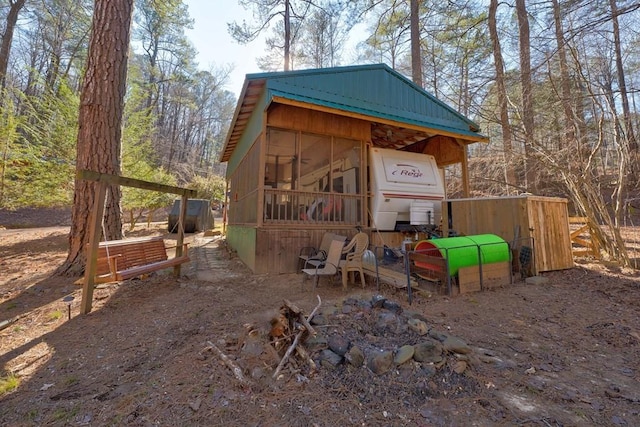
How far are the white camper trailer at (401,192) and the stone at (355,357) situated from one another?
4868mm

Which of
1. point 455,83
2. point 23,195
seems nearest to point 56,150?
point 23,195

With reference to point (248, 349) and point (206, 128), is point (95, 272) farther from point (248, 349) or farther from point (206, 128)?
point (206, 128)

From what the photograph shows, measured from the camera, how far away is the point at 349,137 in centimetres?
701

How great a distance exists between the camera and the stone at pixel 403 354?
2.20 m

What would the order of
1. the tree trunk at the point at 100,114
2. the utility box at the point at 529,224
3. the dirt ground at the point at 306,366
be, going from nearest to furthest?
the dirt ground at the point at 306,366 → the tree trunk at the point at 100,114 → the utility box at the point at 529,224

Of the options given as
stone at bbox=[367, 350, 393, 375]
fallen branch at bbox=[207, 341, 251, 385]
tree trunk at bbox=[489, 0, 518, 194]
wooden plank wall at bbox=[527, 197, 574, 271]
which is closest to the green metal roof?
tree trunk at bbox=[489, 0, 518, 194]

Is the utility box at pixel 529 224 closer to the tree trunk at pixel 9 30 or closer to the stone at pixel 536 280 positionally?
the stone at pixel 536 280

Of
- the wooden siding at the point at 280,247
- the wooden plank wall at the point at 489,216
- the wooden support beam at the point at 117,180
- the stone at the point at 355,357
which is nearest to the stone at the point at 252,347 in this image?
the stone at the point at 355,357

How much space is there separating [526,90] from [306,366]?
8.94 meters

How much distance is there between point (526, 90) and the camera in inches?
294

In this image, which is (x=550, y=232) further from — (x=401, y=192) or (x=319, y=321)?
(x=319, y=321)

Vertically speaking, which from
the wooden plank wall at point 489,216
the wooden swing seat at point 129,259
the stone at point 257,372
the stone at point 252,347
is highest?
the wooden plank wall at point 489,216

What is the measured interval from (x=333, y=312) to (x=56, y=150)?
1250cm

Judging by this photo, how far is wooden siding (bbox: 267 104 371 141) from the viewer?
6.21 meters
